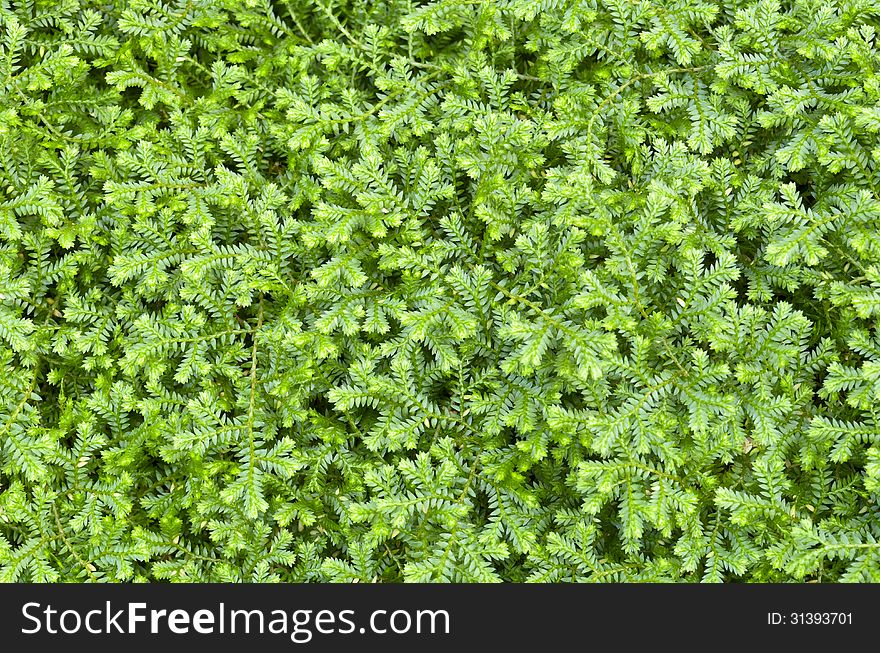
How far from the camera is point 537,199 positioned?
241 centimetres

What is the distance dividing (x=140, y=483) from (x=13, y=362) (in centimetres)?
63

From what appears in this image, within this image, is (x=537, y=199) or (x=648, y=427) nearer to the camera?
(x=648, y=427)

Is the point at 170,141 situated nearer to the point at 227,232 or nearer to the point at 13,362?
the point at 227,232

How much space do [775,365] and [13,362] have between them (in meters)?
2.63

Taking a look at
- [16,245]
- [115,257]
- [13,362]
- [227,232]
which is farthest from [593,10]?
[13,362]

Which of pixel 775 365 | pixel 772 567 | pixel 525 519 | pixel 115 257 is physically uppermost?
pixel 115 257

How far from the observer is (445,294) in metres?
2.40

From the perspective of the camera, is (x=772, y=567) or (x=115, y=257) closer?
(x=772, y=567)

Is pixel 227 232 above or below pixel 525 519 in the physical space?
above

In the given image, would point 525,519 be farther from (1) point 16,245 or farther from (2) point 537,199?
(1) point 16,245

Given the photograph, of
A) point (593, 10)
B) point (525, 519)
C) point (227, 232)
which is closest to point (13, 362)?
point (227, 232)

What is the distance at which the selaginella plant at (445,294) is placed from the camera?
89.5 inches

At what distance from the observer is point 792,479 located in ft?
7.72

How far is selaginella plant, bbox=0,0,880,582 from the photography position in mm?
2273
